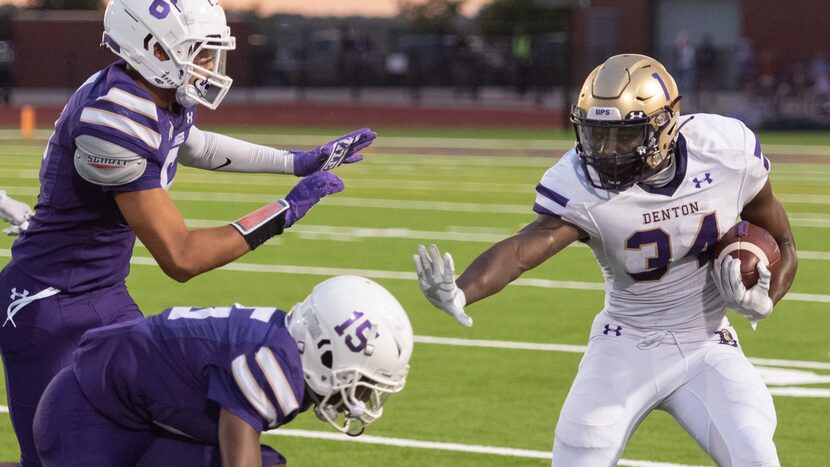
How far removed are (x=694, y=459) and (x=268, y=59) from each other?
1195 inches

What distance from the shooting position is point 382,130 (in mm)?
25344

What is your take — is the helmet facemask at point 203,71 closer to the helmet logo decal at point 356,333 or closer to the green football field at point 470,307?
the helmet logo decal at point 356,333

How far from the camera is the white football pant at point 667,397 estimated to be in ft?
14.2

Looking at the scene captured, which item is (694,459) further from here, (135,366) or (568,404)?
(135,366)

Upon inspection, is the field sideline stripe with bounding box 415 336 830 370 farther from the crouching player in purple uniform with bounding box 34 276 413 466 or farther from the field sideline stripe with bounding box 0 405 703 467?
the crouching player in purple uniform with bounding box 34 276 413 466

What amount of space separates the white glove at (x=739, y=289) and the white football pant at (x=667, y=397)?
0.58ft

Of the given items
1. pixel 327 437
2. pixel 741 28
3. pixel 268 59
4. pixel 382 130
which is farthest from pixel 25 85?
pixel 327 437

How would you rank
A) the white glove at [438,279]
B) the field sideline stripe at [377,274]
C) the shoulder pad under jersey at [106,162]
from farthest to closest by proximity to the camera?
the field sideline stripe at [377,274], the shoulder pad under jersey at [106,162], the white glove at [438,279]

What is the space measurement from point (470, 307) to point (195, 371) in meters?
5.00

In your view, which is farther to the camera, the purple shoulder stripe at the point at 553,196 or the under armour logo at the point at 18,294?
the purple shoulder stripe at the point at 553,196

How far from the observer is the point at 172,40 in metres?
4.44

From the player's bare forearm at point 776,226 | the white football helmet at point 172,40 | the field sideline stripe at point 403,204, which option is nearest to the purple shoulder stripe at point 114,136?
the white football helmet at point 172,40

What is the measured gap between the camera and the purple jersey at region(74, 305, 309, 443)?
12.0 ft

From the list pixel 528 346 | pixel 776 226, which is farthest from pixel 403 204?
pixel 776 226
